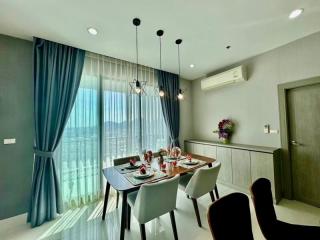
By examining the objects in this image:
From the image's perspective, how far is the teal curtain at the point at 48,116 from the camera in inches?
96.5

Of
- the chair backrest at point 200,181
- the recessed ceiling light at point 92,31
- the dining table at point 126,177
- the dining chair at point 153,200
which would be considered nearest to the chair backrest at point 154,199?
the dining chair at point 153,200

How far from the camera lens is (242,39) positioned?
270 cm

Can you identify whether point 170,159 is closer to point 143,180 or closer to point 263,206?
point 143,180

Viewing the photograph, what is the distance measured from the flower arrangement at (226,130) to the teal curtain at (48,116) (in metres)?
3.26

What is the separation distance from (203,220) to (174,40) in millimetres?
2893

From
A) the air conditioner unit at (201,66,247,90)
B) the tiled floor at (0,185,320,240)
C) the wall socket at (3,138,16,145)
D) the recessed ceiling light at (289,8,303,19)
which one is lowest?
the tiled floor at (0,185,320,240)

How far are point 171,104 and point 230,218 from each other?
3376 mm

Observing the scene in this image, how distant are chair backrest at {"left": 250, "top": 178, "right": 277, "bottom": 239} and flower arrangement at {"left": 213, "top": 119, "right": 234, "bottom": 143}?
230 centimetres

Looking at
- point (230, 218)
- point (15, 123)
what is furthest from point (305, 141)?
point (15, 123)

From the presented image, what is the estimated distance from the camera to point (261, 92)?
327 cm

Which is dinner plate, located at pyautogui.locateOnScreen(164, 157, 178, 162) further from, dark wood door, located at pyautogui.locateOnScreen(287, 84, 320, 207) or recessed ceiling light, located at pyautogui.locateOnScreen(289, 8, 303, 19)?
recessed ceiling light, located at pyautogui.locateOnScreen(289, 8, 303, 19)

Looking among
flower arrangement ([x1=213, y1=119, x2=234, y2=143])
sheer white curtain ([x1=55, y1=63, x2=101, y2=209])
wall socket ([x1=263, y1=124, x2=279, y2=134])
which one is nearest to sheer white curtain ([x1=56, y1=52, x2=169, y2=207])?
sheer white curtain ([x1=55, y1=63, x2=101, y2=209])

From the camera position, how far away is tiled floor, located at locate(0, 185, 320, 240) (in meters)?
2.12

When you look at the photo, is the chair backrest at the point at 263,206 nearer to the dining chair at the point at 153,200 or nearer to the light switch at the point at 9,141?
the dining chair at the point at 153,200
